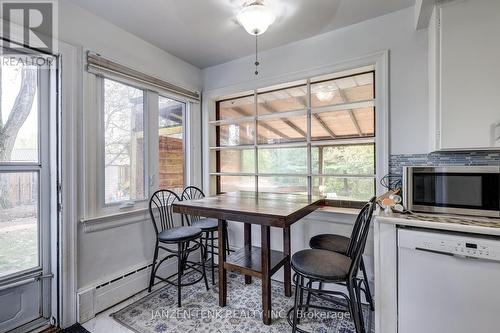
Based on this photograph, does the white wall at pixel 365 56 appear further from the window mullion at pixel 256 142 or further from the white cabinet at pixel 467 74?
the white cabinet at pixel 467 74

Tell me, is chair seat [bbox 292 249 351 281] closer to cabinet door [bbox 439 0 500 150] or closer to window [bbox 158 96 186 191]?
cabinet door [bbox 439 0 500 150]

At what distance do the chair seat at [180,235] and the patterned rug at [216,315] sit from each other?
0.55 meters

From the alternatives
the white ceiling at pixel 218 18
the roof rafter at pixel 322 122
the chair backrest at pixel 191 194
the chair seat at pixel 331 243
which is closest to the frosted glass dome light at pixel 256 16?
the white ceiling at pixel 218 18

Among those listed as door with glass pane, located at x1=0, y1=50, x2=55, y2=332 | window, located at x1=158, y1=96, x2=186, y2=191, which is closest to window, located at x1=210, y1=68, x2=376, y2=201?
window, located at x1=158, y1=96, x2=186, y2=191

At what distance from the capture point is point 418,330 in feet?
4.55

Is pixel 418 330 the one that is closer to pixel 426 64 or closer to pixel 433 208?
pixel 433 208

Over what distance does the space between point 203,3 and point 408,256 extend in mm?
2212

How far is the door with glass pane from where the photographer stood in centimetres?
159

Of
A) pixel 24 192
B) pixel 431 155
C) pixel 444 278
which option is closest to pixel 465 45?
pixel 431 155

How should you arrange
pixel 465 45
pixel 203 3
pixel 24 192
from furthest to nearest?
pixel 203 3 → pixel 24 192 → pixel 465 45

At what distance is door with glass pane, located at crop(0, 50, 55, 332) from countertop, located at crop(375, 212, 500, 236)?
7.73 ft

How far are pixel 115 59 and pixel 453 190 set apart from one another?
9.00 feet

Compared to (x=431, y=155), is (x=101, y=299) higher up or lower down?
lower down

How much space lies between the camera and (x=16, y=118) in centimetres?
163
